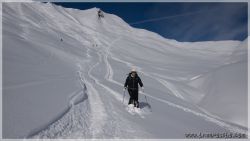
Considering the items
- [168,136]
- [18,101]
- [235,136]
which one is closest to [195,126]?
[235,136]

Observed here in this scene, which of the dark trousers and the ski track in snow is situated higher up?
the dark trousers

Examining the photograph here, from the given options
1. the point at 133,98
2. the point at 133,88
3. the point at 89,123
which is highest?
the point at 133,88

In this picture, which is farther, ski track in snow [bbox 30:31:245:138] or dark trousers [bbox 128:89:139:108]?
dark trousers [bbox 128:89:139:108]

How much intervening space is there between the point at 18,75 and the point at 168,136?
905 cm

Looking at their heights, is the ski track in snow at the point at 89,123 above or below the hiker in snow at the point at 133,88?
below

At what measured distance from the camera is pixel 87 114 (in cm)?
967

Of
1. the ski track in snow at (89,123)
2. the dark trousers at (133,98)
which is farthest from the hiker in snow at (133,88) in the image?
the ski track in snow at (89,123)

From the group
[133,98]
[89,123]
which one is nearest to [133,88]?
[133,98]

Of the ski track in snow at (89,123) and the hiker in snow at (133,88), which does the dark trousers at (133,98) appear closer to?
the hiker in snow at (133,88)

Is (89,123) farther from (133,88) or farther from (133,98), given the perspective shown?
(133,88)

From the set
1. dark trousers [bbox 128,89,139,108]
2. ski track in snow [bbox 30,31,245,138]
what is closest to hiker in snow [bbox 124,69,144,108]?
dark trousers [bbox 128,89,139,108]

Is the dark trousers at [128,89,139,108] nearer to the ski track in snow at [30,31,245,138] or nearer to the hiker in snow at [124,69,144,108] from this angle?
the hiker in snow at [124,69,144,108]

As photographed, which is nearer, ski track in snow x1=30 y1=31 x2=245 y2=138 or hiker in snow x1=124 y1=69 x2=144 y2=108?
ski track in snow x1=30 y1=31 x2=245 y2=138

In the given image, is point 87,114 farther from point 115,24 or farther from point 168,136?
point 115,24
